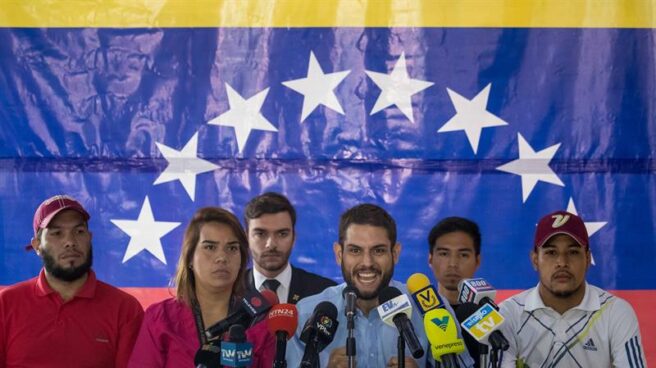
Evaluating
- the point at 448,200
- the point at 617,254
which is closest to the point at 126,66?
the point at 448,200

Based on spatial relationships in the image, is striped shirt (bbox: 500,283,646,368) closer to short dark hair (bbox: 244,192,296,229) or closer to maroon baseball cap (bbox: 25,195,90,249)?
short dark hair (bbox: 244,192,296,229)

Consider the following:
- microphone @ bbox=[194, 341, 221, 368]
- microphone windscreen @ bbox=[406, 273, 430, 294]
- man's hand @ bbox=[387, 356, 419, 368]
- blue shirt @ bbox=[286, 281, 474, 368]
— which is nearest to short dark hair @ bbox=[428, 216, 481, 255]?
microphone windscreen @ bbox=[406, 273, 430, 294]

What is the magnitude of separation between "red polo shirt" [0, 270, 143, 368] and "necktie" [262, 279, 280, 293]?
73 cm

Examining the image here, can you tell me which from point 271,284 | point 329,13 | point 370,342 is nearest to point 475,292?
point 370,342

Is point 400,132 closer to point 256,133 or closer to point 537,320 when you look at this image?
point 256,133

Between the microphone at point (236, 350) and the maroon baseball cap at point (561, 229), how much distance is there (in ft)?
6.32

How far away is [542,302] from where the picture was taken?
439cm

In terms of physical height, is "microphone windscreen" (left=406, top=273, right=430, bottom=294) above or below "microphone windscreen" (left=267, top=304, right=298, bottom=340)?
above

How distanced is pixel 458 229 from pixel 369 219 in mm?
1013

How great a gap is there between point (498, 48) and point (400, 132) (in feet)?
2.46

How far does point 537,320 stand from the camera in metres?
4.36

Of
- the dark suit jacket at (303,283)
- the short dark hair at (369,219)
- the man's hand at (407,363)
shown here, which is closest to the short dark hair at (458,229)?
the dark suit jacket at (303,283)

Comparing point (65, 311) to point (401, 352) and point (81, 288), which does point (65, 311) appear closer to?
point (81, 288)

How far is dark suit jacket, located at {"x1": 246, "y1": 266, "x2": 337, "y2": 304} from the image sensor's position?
15.7 feet
